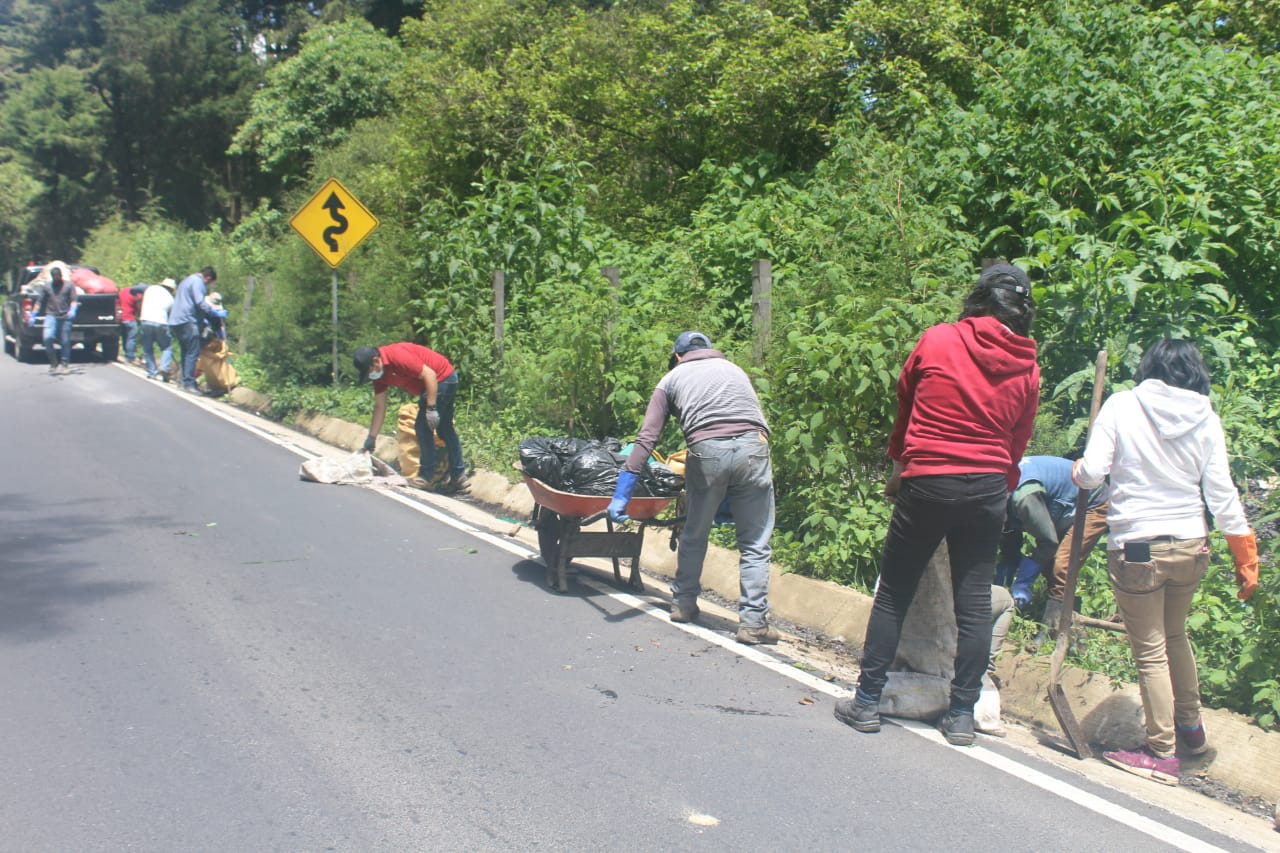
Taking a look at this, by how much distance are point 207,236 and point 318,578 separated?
24.1 m

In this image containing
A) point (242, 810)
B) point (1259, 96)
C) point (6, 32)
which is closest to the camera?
point (242, 810)

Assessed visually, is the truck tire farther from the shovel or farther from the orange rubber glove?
the orange rubber glove

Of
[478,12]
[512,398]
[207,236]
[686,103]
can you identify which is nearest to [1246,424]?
[512,398]

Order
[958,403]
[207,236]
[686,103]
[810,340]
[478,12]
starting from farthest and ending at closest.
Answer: [207,236], [478,12], [686,103], [810,340], [958,403]

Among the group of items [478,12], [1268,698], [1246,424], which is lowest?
[1268,698]

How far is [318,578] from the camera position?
7562 millimetres

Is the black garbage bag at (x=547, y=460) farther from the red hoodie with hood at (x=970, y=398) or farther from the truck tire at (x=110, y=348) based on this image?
the truck tire at (x=110, y=348)

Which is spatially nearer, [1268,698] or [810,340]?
[1268,698]

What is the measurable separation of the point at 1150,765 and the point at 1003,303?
86.3 inches

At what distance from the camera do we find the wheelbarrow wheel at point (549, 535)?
7695mm

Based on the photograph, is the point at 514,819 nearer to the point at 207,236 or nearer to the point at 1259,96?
the point at 1259,96

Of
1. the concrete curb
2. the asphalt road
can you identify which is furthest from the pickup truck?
the concrete curb

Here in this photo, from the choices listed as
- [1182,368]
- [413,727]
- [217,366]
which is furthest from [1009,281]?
[217,366]

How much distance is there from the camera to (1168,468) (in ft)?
16.0
